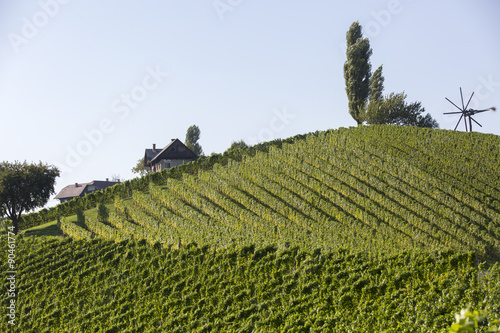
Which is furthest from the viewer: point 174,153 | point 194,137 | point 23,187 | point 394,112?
point 194,137

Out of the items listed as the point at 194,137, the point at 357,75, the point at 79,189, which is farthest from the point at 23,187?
the point at 194,137

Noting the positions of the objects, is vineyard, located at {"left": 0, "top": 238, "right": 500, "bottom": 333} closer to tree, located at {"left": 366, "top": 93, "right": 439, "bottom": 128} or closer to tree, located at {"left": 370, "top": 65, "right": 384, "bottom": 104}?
tree, located at {"left": 366, "top": 93, "right": 439, "bottom": 128}

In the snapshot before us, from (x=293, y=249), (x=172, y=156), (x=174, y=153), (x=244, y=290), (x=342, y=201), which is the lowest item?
(x=244, y=290)

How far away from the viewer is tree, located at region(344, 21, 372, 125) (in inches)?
2019

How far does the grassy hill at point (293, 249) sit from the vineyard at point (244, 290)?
54 mm

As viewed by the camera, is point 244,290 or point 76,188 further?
point 76,188

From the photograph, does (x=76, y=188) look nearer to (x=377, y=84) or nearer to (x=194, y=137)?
(x=194, y=137)

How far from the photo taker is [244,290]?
1594 cm

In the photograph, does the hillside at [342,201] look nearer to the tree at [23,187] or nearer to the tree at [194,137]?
the tree at [23,187]

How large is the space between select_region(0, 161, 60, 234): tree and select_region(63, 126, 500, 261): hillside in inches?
380

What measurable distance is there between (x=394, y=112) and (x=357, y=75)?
6.62 meters

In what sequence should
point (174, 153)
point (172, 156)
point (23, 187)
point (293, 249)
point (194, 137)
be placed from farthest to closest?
point (194, 137) → point (174, 153) → point (172, 156) → point (23, 187) → point (293, 249)

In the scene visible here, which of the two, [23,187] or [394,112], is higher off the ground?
[394,112]

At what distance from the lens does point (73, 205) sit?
32.7m
